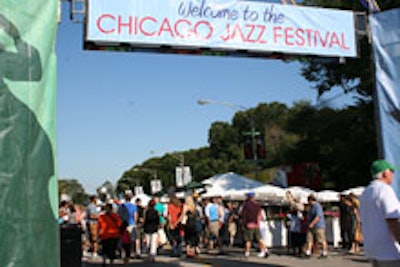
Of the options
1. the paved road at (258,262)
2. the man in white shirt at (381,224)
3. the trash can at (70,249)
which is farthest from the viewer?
the paved road at (258,262)

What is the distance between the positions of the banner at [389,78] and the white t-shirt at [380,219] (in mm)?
3783

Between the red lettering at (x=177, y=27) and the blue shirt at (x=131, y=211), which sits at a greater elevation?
the red lettering at (x=177, y=27)

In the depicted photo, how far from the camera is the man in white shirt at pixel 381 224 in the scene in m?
4.63

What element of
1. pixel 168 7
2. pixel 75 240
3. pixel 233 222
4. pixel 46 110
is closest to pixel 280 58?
pixel 168 7

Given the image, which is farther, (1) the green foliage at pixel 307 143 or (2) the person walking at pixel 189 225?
(1) the green foliage at pixel 307 143

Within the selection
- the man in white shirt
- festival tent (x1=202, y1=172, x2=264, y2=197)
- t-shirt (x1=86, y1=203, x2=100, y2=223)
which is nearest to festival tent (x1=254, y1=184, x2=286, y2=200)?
festival tent (x1=202, y1=172, x2=264, y2=197)

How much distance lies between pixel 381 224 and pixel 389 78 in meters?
4.51

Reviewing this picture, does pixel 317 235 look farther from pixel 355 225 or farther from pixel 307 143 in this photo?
pixel 307 143

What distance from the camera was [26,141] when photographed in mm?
4387

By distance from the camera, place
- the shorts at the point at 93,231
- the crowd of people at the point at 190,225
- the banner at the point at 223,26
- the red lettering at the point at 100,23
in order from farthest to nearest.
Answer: the shorts at the point at 93,231, the crowd of people at the point at 190,225, the banner at the point at 223,26, the red lettering at the point at 100,23

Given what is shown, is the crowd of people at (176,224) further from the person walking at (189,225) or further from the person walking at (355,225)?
the person walking at (355,225)

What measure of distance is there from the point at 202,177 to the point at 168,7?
232 feet

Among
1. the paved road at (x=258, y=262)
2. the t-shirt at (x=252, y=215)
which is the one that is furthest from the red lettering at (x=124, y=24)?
the t-shirt at (x=252, y=215)

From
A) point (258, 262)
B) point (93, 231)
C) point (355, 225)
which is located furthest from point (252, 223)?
point (93, 231)
